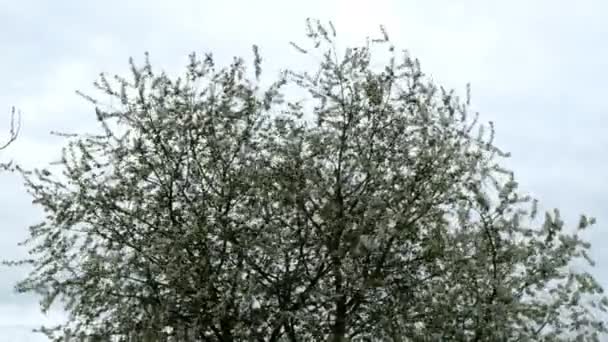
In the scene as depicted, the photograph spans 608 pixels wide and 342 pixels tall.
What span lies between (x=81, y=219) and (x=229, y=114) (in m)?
4.10

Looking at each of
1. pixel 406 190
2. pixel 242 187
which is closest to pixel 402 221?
pixel 406 190

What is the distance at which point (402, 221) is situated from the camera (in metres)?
19.2

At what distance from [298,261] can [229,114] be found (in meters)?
3.90

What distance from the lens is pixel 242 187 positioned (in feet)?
67.4

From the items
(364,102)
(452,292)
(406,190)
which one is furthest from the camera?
(364,102)

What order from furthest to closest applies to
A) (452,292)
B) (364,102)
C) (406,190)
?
1. (364,102)
2. (406,190)
3. (452,292)

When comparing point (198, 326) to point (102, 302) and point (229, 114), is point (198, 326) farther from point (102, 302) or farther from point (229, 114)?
point (229, 114)

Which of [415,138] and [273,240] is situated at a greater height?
[415,138]

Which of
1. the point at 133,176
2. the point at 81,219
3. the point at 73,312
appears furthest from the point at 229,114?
the point at 73,312

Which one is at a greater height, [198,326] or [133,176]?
[133,176]

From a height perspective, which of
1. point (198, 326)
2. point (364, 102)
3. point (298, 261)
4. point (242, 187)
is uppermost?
point (364, 102)

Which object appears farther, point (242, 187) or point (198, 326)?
point (242, 187)

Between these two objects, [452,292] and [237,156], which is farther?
[237,156]

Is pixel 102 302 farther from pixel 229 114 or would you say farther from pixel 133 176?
pixel 229 114
